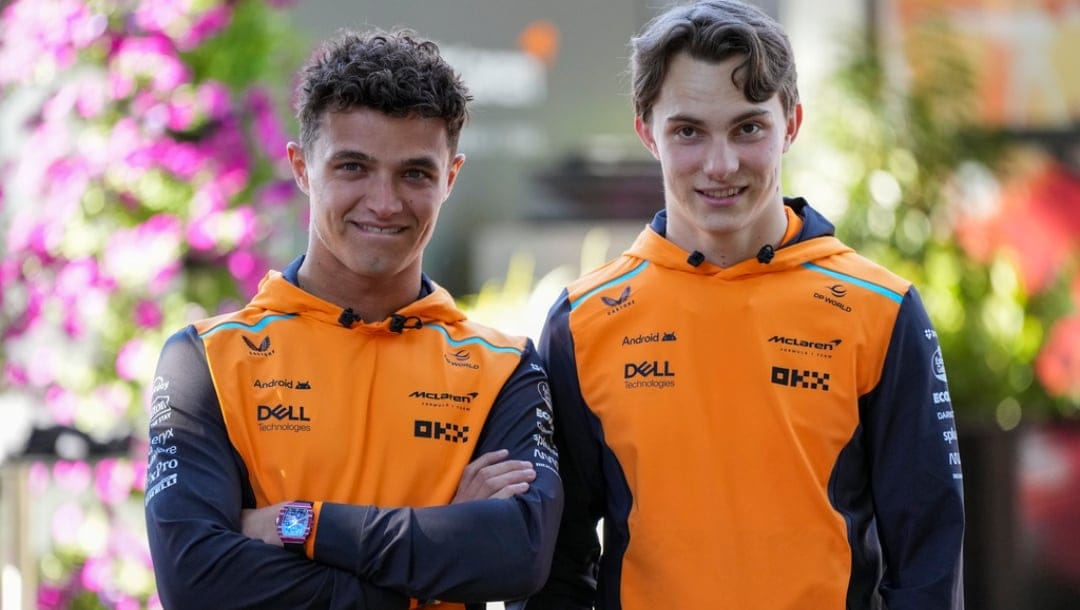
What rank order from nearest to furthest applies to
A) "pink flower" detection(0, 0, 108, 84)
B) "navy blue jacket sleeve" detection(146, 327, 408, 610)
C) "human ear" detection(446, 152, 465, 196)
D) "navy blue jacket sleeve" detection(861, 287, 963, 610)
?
"navy blue jacket sleeve" detection(146, 327, 408, 610) → "navy blue jacket sleeve" detection(861, 287, 963, 610) → "human ear" detection(446, 152, 465, 196) → "pink flower" detection(0, 0, 108, 84)

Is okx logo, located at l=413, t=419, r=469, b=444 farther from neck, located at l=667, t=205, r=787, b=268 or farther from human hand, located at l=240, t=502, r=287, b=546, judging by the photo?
neck, located at l=667, t=205, r=787, b=268

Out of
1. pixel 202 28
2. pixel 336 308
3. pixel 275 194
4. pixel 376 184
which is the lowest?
pixel 336 308

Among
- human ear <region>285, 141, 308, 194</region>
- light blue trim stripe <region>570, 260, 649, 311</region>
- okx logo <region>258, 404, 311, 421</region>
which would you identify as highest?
human ear <region>285, 141, 308, 194</region>

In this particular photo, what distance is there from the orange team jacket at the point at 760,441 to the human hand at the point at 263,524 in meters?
0.60

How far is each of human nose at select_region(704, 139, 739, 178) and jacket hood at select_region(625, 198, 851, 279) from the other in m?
0.22

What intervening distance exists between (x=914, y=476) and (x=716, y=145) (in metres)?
0.72

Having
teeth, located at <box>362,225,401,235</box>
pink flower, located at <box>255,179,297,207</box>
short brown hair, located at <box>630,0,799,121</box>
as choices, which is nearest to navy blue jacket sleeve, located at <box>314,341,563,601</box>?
teeth, located at <box>362,225,401,235</box>

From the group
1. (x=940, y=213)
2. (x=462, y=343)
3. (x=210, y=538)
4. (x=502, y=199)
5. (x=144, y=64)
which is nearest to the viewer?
(x=210, y=538)

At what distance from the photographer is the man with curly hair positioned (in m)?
2.87

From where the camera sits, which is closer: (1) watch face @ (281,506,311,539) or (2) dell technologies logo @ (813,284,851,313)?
(1) watch face @ (281,506,311,539)

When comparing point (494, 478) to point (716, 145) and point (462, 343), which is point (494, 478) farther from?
point (716, 145)

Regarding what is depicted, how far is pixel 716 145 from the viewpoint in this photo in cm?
301

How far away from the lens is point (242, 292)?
5316mm

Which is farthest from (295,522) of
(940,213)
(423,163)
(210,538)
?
(940,213)
